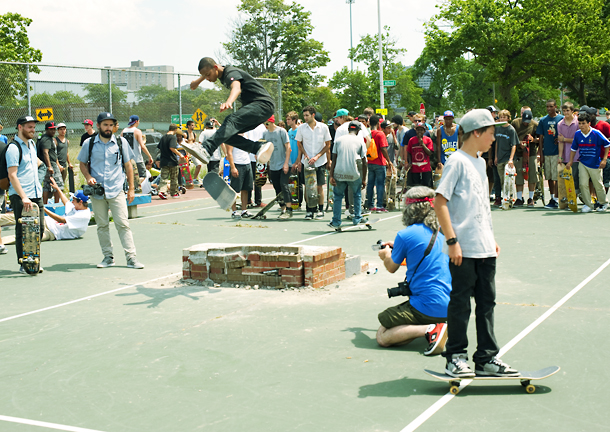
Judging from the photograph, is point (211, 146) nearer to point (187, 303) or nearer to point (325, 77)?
point (187, 303)

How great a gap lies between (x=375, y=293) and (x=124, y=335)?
108 inches

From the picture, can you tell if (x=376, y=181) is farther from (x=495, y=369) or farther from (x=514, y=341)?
(x=495, y=369)

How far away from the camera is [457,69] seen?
287 feet

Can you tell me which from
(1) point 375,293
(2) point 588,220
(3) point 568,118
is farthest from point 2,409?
(3) point 568,118

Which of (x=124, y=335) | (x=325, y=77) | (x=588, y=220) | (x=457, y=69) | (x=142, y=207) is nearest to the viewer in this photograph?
(x=124, y=335)

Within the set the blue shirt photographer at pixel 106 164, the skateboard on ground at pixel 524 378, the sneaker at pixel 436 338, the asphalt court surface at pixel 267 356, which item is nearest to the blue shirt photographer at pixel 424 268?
the sneaker at pixel 436 338

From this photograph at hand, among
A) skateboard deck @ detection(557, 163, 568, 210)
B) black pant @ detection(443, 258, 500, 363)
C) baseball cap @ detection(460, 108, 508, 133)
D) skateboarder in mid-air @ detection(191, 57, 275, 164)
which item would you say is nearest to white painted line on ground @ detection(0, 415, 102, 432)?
black pant @ detection(443, 258, 500, 363)

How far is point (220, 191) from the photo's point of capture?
8.37m

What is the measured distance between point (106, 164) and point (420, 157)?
6.75 m

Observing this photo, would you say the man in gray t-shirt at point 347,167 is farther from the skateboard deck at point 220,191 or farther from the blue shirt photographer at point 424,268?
the blue shirt photographer at point 424,268

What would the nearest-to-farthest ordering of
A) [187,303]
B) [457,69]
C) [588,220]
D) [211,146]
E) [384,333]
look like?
[384,333] → [187,303] → [211,146] → [588,220] → [457,69]

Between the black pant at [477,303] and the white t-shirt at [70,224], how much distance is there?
8.79 meters

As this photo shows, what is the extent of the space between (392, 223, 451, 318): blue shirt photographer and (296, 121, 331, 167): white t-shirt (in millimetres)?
7747

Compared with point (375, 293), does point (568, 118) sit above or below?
above
